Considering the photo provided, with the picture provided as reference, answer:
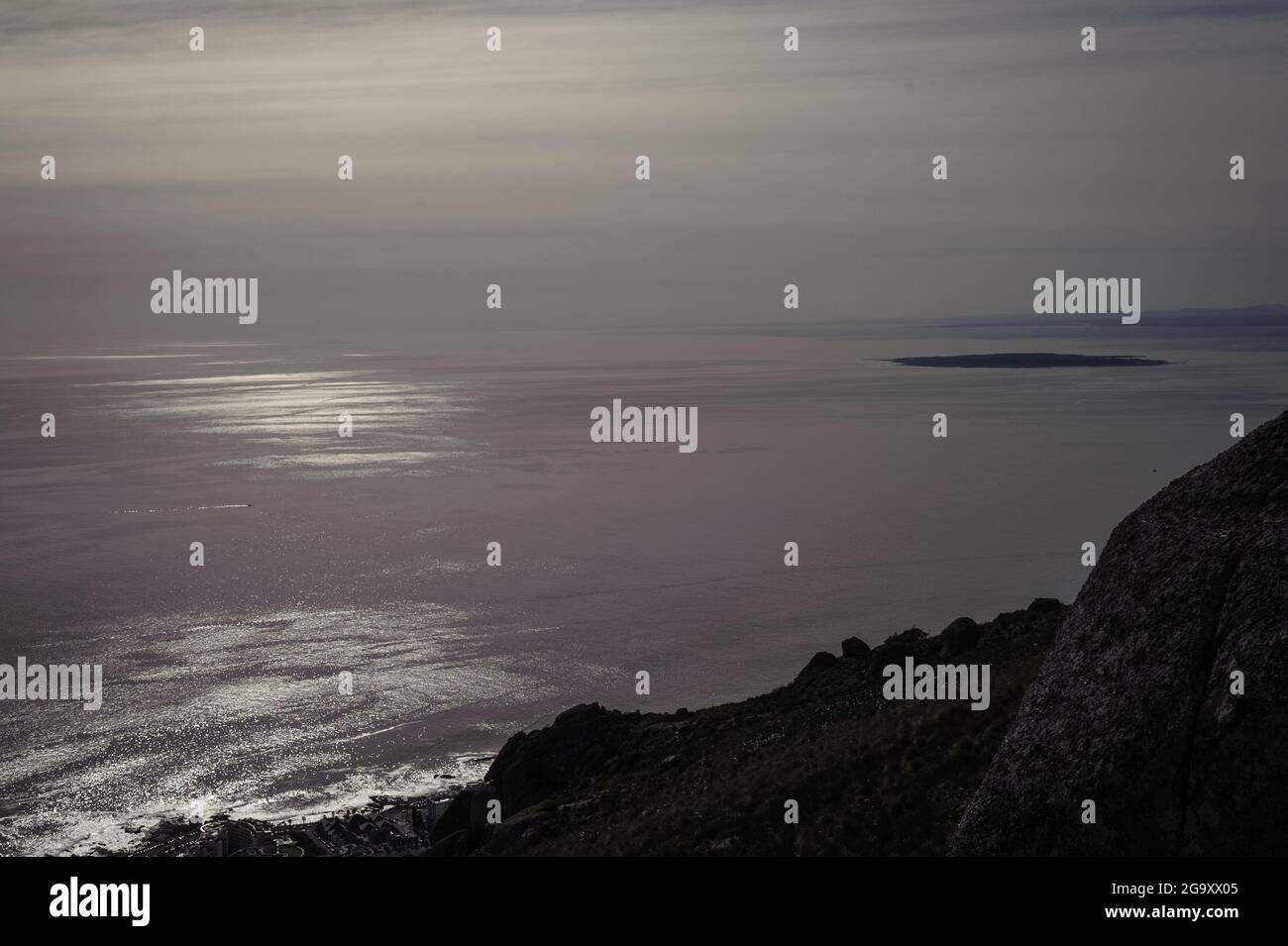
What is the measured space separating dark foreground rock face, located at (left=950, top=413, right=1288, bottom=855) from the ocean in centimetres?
3049

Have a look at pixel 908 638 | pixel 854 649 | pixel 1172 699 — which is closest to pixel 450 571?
pixel 854 649

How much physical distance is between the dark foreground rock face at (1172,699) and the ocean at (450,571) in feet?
100

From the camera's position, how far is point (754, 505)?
9394cm

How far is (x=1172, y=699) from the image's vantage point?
8.87 m

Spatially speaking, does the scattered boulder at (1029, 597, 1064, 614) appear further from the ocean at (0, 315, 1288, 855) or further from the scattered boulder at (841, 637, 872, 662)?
the ocean at (0, 315, 1288, 855)

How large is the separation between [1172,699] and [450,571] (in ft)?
219

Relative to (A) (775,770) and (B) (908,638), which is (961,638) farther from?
(A) (775,770)

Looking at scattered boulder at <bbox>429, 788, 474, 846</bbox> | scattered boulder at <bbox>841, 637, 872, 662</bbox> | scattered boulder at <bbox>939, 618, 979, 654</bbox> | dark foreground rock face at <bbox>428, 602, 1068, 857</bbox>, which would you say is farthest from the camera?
scattered boulder at <bbox>841, 637, 872, 662</bbox>

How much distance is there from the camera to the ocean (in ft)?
140

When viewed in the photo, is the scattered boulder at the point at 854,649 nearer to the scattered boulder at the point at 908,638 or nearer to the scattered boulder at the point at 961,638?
the scattered boulder at the point at 908,638

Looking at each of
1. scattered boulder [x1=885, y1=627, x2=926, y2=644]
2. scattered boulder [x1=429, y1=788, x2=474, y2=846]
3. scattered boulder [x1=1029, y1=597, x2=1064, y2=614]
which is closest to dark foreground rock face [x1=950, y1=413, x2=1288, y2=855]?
scattered boulder [x1=1029, y1=597, x2=1064, y2=614]

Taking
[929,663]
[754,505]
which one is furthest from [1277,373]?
[929,663]

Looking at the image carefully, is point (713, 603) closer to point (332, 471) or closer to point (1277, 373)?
point (332, 471)

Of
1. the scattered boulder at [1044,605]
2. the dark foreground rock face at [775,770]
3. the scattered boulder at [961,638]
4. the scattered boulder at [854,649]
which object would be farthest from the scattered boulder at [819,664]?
the scattered boulder at [1044,605]
